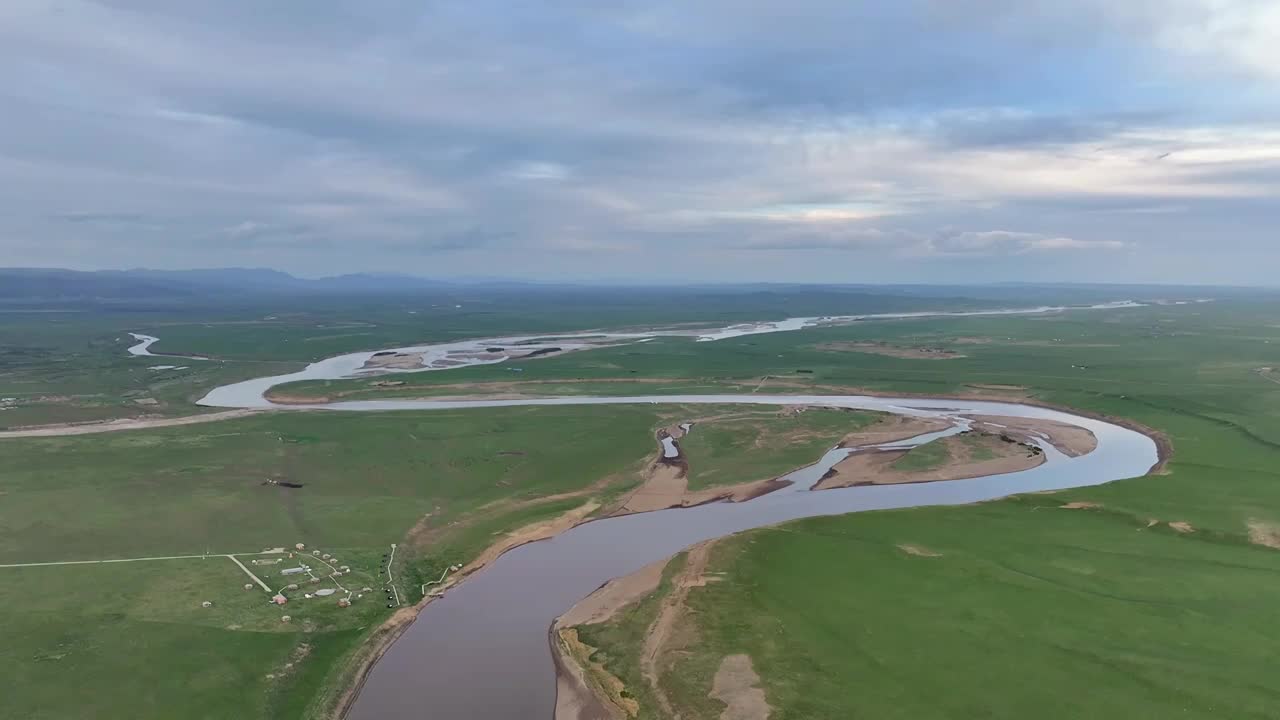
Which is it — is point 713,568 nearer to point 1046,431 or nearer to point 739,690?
point 739,690

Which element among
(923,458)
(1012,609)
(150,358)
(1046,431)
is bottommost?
(1012,609)

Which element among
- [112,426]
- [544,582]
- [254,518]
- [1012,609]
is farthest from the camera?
[112,426]

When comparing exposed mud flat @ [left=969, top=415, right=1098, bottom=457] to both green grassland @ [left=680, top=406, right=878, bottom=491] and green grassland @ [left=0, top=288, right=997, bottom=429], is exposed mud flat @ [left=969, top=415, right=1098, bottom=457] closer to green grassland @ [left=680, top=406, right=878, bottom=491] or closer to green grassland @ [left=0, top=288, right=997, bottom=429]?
green grassland @ [left=680, top=406, right=878, bottom=491]

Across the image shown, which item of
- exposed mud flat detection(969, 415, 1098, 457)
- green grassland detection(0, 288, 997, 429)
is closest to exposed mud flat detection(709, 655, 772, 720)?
exposed mud flat detection(969, 415, 1098, 457)


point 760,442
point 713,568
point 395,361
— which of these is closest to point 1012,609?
point 713,568

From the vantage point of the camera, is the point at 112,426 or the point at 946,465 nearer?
the point at 946,465

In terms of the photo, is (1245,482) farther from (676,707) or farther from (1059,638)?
(676,707)
